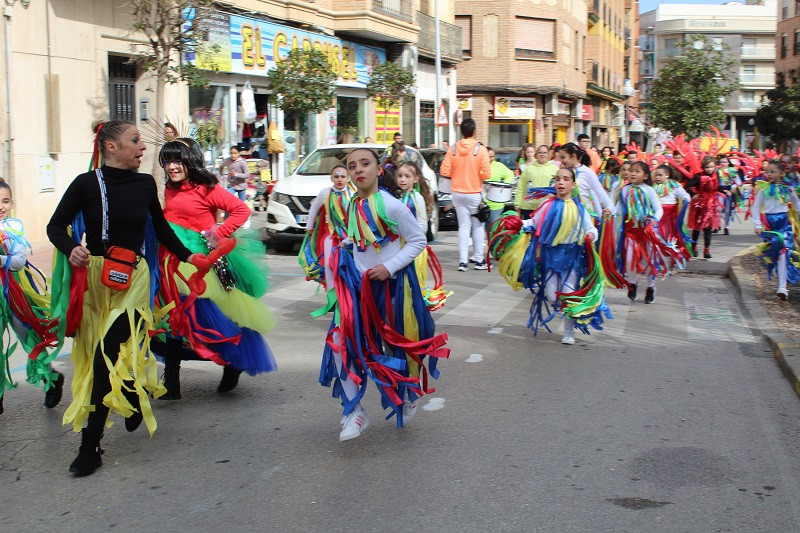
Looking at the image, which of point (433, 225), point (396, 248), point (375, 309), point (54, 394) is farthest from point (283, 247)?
point (375, 309)

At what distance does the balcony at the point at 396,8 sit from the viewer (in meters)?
28.4

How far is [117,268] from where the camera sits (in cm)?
496

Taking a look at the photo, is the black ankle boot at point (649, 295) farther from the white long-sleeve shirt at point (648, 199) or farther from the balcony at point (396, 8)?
the balcony at point (396, 8)

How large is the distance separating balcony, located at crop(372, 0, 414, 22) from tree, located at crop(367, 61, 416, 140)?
175 centimetres

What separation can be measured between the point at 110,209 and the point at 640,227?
7.04 metres

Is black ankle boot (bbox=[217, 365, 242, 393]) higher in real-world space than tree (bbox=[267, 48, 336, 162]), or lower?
lower

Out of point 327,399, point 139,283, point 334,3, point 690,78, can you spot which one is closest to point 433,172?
point 334,3

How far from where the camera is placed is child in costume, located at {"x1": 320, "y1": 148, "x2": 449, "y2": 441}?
5.38 m

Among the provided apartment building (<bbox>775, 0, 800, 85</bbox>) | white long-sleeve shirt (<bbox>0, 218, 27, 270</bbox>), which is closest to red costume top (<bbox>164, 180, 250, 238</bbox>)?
white long-sleeve shirt (<bbox>0, 218, 27, 270</bbox>)

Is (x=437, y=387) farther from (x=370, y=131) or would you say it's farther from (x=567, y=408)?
(x=370, y=131)

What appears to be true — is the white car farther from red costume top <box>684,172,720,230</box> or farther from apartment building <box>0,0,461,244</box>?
red costume top <box>684,172,720,230</box>

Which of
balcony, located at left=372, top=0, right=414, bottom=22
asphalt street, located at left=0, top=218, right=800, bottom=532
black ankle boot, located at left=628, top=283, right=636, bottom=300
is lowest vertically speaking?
asphalt street, located at left=0, top=218, right=800, bottom=532

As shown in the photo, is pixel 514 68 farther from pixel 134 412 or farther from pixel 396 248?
pixel 134 412

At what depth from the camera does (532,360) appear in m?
7.84
